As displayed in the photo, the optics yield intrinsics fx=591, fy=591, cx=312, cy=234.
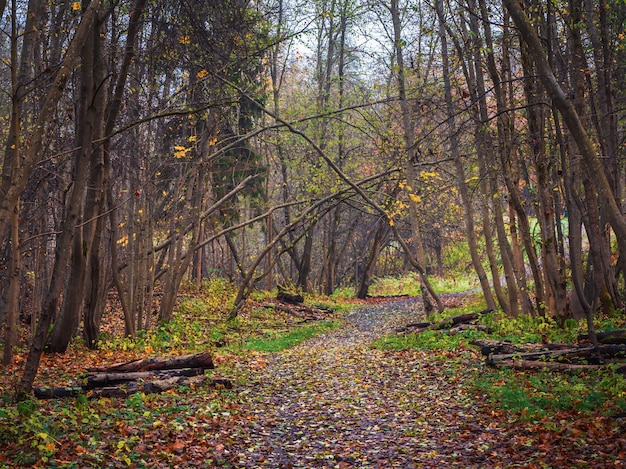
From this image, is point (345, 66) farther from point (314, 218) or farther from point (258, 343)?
point (258, 343)

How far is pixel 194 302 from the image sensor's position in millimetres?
19766

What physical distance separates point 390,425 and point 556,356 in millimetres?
3118

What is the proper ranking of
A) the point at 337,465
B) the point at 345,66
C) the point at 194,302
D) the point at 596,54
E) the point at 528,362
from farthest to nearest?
the point at 345,66 < the point at 194,302 < the point at 596,54 < the point at 528,362 < the point at 337,465

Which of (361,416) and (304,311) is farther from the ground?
(304,311)

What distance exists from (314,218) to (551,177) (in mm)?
8673

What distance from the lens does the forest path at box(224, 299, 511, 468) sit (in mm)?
6535

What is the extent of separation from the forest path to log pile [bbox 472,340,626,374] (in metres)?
0.81

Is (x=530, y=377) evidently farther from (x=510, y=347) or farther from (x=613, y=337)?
(x=510, y=347)

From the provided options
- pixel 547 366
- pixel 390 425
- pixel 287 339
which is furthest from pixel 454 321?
pixel 390 425

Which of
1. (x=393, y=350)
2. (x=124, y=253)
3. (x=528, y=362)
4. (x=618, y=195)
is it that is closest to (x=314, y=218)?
(x=124, y=253)

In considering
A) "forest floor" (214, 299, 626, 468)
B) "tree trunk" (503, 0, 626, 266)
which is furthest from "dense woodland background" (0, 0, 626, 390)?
"forest floor" (214, 299, 626, 468)

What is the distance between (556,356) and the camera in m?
9.16

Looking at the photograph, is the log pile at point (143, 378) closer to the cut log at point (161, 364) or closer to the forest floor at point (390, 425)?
the cut log at point (161, 364)

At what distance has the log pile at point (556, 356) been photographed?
8.50 m
